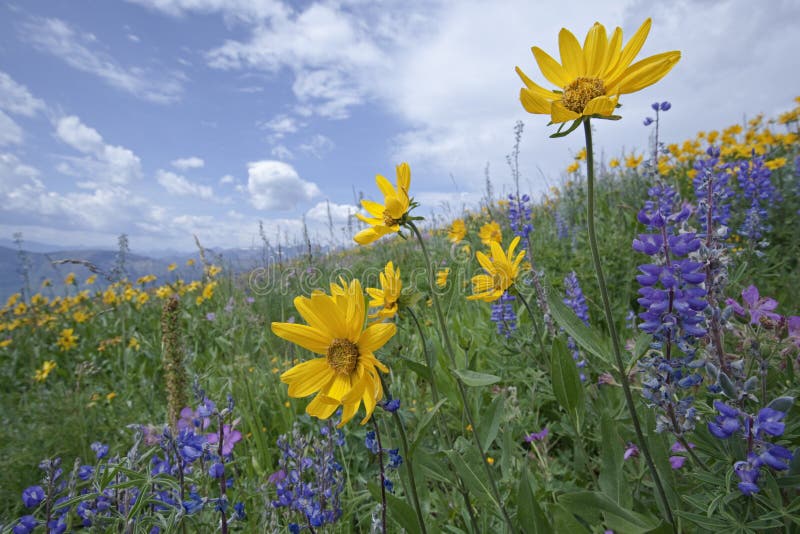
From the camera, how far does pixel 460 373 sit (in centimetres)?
109

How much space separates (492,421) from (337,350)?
553 millimetres

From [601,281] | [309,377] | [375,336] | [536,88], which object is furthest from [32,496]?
[536,88]

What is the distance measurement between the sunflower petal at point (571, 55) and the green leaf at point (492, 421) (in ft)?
3.03

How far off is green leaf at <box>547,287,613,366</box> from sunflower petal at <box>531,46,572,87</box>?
54 centimetres

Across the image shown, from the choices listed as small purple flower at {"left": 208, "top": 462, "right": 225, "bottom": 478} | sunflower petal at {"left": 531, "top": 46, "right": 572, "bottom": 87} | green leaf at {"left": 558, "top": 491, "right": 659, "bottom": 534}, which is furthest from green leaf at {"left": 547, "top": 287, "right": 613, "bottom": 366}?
small purple flower at {"left": 208, "top": 462, "right": 225, "bottom": 478}

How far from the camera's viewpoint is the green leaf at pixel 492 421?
4.11 feet

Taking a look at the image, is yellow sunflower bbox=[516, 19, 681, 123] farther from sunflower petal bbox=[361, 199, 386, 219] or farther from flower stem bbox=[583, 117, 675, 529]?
sunflower petal bbox=[361, 199, 386, 219]

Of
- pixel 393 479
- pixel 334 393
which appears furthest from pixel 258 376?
pixel 334 393

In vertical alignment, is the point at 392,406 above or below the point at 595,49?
below

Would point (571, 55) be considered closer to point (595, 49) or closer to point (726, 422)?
point (595, 49)

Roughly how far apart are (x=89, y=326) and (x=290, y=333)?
20.6 feet

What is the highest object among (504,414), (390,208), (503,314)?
(390,208)

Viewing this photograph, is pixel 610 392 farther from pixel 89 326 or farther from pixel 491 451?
pixel 89 326

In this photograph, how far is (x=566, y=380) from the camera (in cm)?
121
